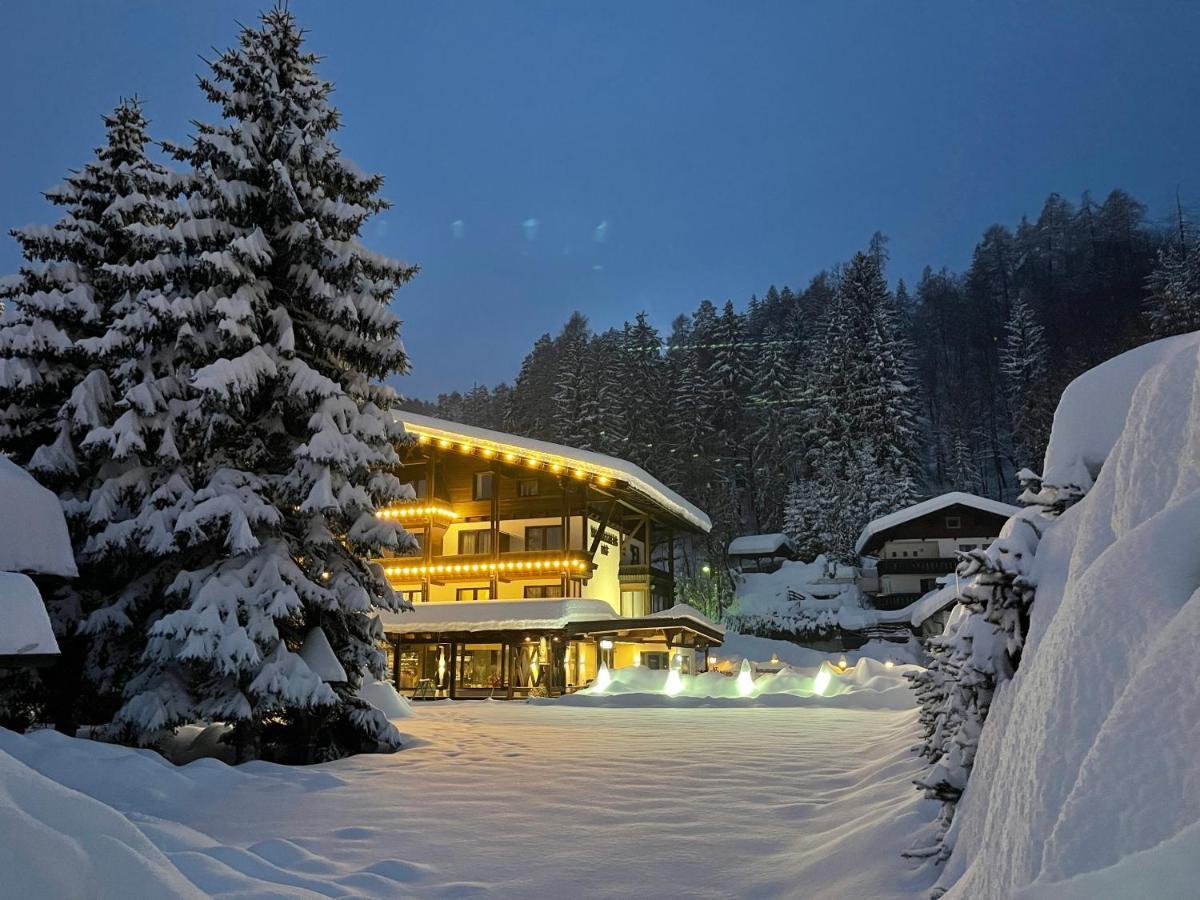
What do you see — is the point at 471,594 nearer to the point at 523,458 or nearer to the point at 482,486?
the point at 482,486

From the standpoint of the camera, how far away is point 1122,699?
5.07ft

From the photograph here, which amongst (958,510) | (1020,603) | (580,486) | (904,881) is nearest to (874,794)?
(904,881)

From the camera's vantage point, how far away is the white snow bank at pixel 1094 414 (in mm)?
3465

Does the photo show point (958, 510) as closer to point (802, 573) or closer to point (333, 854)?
point (802, 573)

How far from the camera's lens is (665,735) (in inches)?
484

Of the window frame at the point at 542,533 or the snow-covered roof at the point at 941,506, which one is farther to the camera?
the snow-covered roof at the point at 941,506

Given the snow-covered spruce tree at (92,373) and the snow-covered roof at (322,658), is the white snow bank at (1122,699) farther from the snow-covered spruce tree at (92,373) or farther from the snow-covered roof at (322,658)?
the snow-covered spruce tree at (92,373)

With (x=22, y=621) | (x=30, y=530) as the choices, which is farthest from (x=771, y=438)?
(x=22, y=621)

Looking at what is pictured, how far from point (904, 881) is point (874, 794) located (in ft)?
A: 8.86

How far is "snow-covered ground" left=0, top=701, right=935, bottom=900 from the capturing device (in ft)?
7.09

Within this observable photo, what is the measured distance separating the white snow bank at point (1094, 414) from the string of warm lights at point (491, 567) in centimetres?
2654

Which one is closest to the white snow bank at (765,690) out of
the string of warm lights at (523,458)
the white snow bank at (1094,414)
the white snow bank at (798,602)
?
the string of warm lights at (523,458)

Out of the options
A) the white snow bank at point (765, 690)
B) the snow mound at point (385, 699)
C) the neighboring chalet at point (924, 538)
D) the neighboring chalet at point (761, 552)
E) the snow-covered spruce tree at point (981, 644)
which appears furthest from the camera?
the neighboring chalet at point (761, 552)

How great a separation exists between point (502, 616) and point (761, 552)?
95.4 ft
